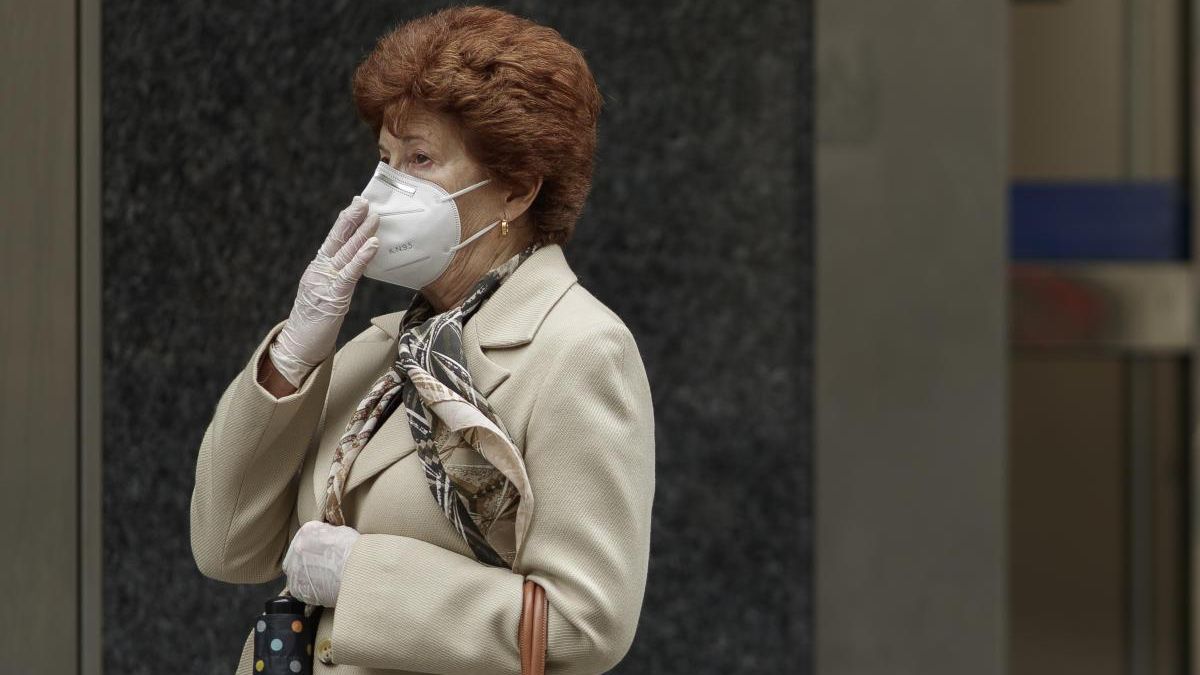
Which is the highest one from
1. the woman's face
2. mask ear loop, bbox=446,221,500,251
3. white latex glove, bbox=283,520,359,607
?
the woman's face

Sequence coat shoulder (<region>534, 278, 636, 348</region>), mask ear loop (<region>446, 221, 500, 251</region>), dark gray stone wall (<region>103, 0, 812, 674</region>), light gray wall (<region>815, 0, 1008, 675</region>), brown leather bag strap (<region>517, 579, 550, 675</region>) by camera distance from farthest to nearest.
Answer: light gray wall (<region>815, 0, 1008, 675</region>) → dark gray stone wall (<region>103, 0, 812, 674</region>) → mask ear loop (<region>446, 221, 500, 251</region>) → coat shoulder (<region>534, 278, 636, 348</region>) → brown leather bag strap (<region>517, 579, 550, 675</region>)

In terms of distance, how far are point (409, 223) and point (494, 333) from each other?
0.70 feet

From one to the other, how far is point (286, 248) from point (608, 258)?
0.94 m

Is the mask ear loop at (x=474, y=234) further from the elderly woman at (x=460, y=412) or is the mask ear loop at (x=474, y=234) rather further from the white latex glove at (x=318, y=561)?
the white latex glove at (x=318, y=561)

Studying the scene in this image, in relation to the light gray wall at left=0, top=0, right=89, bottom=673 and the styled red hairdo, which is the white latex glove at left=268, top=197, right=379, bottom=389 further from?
the light gray wall at left=0, top=0, right=89, bottom=673

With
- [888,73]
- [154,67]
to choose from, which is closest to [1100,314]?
[888,73]

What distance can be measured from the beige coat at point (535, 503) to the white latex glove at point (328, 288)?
0.05 metres

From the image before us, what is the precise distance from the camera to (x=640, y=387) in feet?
7.61

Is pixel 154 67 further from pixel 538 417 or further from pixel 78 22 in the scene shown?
pixel 538 417

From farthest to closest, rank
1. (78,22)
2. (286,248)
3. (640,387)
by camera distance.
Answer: (286,248)
(78,22)
(640,387)

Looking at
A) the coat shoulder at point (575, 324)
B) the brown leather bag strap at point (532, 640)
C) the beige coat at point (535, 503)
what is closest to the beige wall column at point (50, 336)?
the beige coat at point (535, 503)

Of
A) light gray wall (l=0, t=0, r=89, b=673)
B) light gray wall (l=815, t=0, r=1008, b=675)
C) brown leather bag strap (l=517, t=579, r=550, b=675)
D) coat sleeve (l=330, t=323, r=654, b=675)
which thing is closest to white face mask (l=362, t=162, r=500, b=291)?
coat sleeve (l=330, t=323, r=654, b=675)

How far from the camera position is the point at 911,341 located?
4543mm

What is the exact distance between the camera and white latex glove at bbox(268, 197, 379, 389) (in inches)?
91.6
